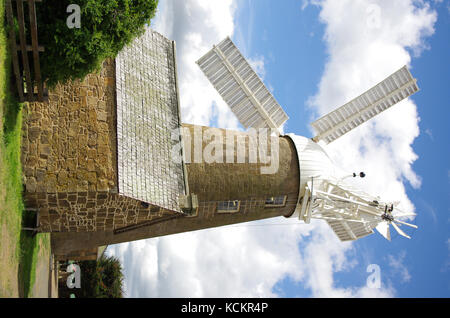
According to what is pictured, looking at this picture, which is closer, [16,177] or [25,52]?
[25,52]

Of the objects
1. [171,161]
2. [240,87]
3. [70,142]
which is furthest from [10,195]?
[240,87]

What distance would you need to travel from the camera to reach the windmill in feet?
61.1

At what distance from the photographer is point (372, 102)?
810 inches

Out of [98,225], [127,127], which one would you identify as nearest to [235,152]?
[127,127]

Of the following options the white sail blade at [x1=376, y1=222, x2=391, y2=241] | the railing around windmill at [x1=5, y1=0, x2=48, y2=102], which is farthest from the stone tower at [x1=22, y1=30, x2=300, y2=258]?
the white sail blade at [x1=376, y1=222, x2=391, y2=241]

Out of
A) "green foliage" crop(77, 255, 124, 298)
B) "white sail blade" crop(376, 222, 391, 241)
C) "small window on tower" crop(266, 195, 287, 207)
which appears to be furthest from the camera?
"green foliage" crop(77, 255, 124, 298)

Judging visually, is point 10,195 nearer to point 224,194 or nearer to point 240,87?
point 224,194

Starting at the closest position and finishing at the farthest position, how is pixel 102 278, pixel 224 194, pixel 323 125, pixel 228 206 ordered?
pixel 224 194 < pixel 228 206 < pixel 323 125 < pixel 102 278

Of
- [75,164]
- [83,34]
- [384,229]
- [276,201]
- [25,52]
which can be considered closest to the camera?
[25,52]

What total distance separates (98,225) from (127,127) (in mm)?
3223

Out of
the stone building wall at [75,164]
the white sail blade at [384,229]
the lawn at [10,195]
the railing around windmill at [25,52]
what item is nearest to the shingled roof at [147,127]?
the stone building wall at [75,164]

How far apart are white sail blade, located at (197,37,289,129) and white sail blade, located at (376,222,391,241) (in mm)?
5559

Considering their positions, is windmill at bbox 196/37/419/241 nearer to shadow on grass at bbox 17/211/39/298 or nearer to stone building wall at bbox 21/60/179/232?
stone building wall at bbox 21/60/179/232

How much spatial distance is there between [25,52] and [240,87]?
9005 mm
